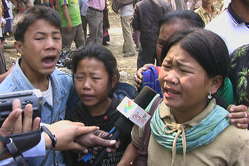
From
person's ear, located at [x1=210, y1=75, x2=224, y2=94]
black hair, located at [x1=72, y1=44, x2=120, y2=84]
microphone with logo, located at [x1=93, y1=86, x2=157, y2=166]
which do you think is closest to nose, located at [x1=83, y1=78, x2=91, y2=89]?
black hair, located at [x1=72, y1=44, x2=120, y2=84]

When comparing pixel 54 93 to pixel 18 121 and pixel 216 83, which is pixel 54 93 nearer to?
pixel 18 121

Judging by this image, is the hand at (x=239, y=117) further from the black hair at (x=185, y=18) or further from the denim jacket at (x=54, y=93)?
the denim jacket at (x=54, y=93)

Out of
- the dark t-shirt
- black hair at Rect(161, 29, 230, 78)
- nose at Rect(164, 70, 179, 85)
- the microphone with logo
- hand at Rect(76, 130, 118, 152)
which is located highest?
black hair at Rect(161, 29, 230, 78)

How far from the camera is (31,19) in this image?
244 cm

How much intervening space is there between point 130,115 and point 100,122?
44 cm

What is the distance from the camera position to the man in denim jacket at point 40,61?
2408 millimetres

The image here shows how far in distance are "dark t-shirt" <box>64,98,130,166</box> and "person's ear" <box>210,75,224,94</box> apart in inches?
27.1

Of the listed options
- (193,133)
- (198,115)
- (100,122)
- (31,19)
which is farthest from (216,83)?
(31,19)

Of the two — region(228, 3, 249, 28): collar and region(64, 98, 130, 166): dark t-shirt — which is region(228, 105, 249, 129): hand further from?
region(228, 3, 249, 28): collar

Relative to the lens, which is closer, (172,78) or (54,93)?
(172,78)

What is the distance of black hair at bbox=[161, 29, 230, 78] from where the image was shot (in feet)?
5.93

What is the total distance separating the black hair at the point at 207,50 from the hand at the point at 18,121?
0.77 meters

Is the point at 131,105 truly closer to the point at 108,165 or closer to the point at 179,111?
the point at 179,111

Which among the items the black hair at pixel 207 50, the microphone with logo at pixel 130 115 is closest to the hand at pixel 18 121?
the microphone with logo at pixel 130 115
